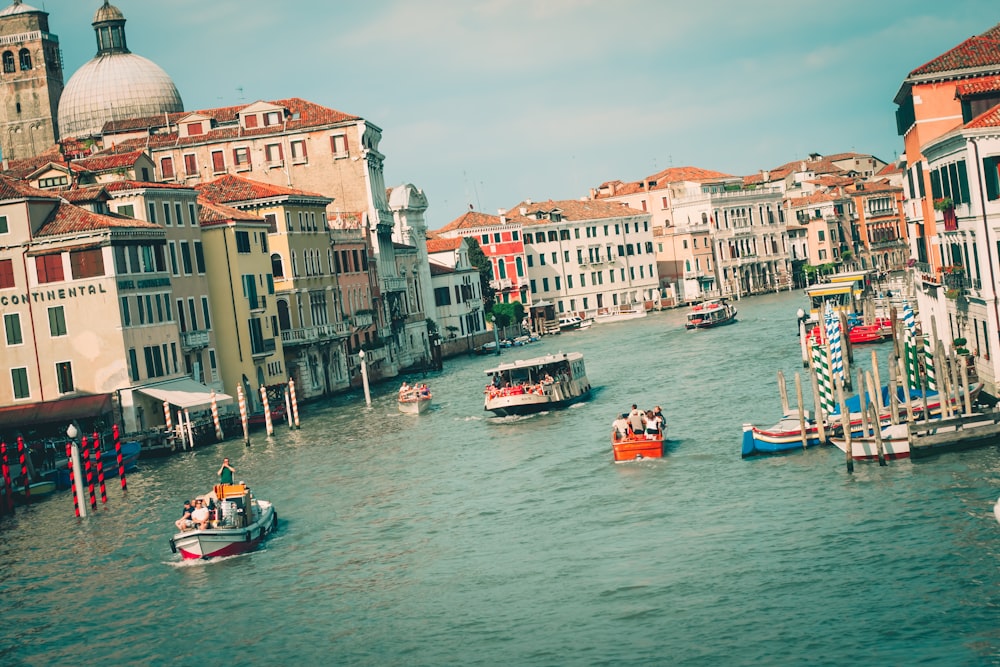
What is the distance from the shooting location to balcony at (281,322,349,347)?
63.9 metres

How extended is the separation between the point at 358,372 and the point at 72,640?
4818 cm

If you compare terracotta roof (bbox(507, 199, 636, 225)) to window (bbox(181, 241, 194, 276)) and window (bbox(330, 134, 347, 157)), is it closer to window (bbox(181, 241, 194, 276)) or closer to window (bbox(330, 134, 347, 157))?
window (bbox(330, 134, 347, 157))

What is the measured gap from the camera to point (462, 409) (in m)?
54.2

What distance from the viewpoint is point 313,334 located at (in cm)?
6575

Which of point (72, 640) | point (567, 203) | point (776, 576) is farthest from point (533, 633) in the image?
point (567, 203)

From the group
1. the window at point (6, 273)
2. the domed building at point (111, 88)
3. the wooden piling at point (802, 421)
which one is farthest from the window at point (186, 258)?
the domed building at point (111, 88)

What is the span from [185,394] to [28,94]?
51532 mm

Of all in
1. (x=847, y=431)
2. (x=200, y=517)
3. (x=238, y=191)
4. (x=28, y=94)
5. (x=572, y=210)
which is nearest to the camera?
(x=200, y=517)

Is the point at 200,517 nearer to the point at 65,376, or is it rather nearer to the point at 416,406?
the point at 65,376

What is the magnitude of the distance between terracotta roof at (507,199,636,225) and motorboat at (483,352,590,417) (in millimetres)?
66004

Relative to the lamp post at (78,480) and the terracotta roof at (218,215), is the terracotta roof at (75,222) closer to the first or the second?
the terracotta roof at (218,215)

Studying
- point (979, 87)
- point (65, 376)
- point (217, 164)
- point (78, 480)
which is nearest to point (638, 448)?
point (979, 87)

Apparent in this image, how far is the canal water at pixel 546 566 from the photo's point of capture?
2077cm

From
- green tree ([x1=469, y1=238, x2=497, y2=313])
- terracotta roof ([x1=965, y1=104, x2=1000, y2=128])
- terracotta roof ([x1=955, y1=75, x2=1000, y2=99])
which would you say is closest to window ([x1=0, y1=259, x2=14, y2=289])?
terracotta roof ([x1=955, y1=75, x2=1000, y2=99])
